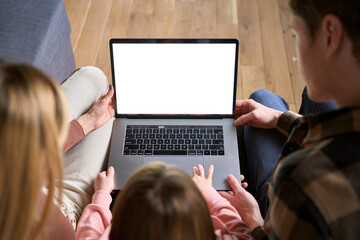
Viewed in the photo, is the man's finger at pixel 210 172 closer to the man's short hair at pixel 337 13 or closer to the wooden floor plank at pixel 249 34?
the man's short hair at pixel 337 13

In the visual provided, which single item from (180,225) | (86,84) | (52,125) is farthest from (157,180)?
(86,84)

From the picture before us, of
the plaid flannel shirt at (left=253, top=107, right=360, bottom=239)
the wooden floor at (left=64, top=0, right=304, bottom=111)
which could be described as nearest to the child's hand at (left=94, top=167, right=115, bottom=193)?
the plaid flannel shirt at (left=253, top=107, right=360, bottom=239)

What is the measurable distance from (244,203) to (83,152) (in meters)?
0.50

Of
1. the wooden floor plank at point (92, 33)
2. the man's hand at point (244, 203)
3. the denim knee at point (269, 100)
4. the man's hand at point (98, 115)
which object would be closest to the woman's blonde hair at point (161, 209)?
the man's hand at point (244, 203)

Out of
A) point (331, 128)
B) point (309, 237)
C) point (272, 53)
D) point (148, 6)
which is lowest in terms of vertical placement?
point (272, 53)

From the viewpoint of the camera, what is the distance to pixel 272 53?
2.33 meters

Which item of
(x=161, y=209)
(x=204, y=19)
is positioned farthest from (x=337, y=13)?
(x=204, y=19)

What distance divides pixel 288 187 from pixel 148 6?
2104mm

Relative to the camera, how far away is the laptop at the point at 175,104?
4.09 feet

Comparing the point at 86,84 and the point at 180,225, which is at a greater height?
the point at 180,225

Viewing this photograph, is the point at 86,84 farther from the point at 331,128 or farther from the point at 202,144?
the point at 331,128

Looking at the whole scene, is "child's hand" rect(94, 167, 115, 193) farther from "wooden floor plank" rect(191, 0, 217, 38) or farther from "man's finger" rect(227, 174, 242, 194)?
"wooden floor plank" rect(191, 0, 217, 38)

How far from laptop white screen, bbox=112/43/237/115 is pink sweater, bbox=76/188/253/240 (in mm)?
337

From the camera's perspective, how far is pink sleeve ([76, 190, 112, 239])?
39.7 inches
